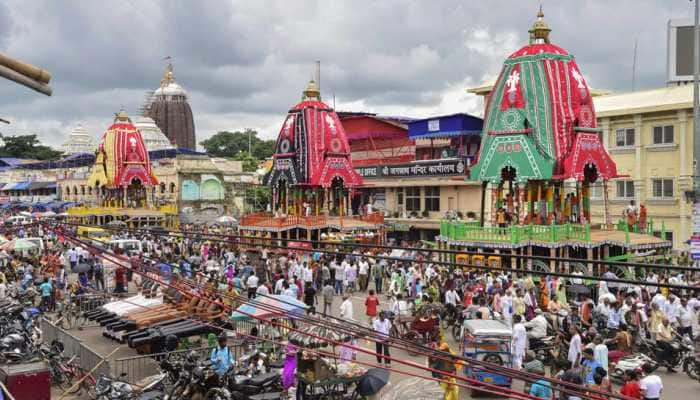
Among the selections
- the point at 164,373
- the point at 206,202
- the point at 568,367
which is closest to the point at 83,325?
the point at 164,373

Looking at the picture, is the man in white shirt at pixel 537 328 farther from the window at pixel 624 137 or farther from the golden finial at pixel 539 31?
the window at pixel 624 137

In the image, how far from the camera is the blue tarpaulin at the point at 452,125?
3808 centimetres

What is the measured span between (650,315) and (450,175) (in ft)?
74.5

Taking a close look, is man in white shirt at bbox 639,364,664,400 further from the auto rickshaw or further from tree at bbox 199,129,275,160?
tree at bbox 199,129,275,160

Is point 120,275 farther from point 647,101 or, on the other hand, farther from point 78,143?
point 78,143

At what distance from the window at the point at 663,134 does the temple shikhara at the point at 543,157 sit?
6.58m

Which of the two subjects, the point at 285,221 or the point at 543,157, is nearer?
the point at 543,157

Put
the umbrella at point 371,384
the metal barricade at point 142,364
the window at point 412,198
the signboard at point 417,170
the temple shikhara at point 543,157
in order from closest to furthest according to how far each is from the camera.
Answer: the umbrella at point 371,384, the metal barricade at point 142,364, the temple shikhara at point 543,157, the signboard at point 417,170, the window at point 412,198

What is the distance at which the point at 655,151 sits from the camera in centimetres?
3127

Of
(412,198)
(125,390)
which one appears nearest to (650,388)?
(125,390)

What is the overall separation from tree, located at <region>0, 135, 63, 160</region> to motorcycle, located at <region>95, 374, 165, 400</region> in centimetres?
9209

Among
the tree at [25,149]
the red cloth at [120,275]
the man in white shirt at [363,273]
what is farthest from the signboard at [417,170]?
the tree at [25,149]

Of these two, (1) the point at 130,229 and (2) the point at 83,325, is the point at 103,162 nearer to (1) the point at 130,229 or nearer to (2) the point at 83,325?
(2) the point at 83,325

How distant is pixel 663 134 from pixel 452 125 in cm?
1073
